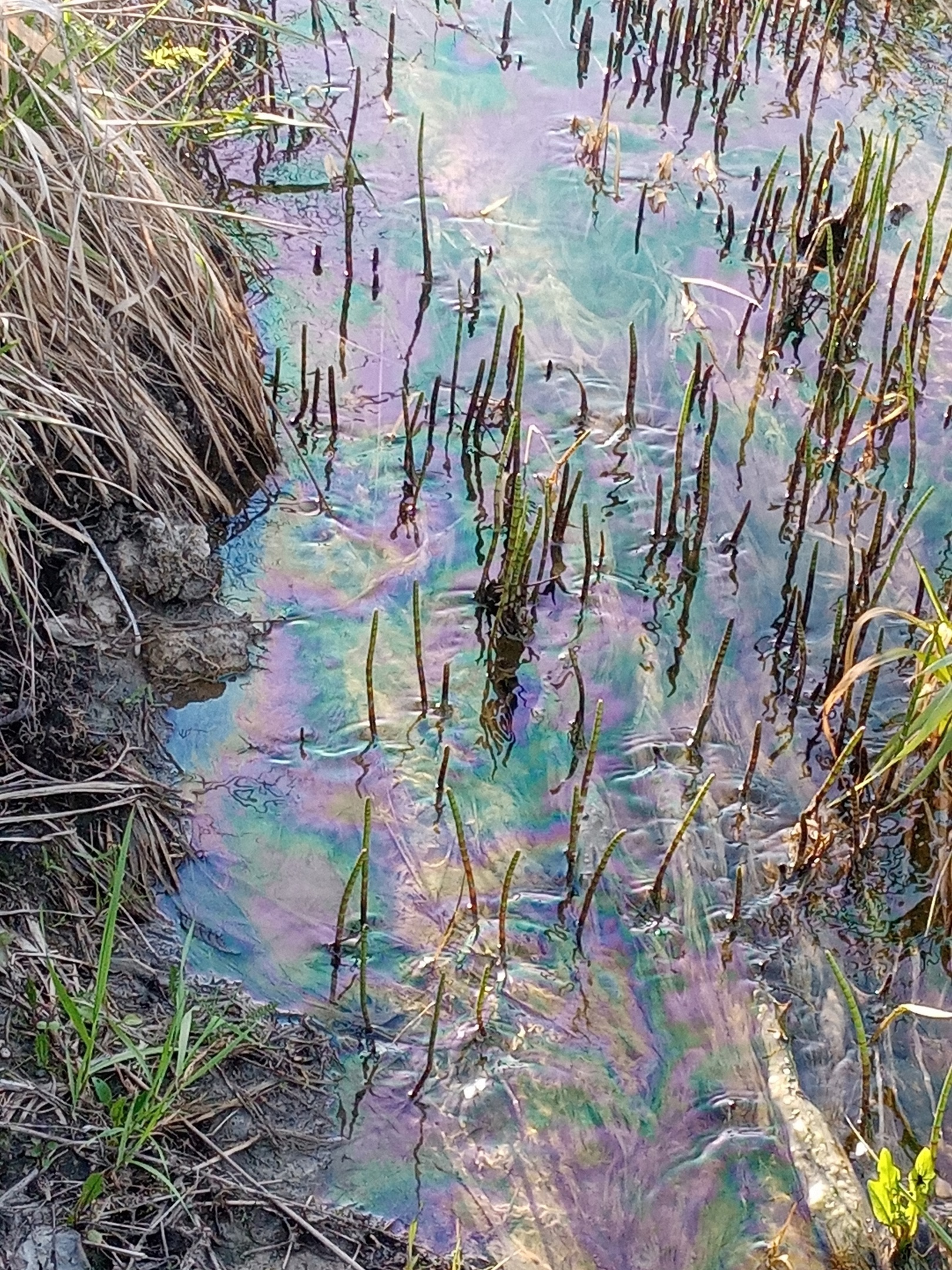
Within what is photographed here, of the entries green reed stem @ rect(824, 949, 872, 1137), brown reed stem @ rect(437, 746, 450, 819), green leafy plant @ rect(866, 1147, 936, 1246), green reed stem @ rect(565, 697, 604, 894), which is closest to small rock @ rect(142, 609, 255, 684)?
brown reed stem @ rect(437, 746, 450, 819)

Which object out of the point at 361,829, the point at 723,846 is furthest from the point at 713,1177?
the point at 361,829

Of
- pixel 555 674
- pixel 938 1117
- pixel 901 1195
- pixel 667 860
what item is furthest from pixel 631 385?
pixel 901 1195

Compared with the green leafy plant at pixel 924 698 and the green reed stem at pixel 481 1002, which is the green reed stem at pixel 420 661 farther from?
the green leafy plant at pixel 924 698

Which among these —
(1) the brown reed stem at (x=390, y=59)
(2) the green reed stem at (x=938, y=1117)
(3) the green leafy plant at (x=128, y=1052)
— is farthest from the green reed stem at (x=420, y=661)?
(1) the brown reed stem at (x=390, y=59)

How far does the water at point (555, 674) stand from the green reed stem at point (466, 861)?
0.11 ft

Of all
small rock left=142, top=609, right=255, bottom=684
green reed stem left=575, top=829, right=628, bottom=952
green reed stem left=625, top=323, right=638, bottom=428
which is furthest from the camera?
green reed stem left=625, top=323, right=638, bottom=428

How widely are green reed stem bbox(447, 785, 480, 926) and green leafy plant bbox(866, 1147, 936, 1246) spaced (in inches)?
37.4

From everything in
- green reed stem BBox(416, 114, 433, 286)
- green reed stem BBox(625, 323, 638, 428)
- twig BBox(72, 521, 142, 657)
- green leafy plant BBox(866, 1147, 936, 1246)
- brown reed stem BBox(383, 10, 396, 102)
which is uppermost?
brown reed stem BBox(383, 10, 396, 102)

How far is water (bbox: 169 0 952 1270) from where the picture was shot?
2.48 meters

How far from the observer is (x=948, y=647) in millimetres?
2713

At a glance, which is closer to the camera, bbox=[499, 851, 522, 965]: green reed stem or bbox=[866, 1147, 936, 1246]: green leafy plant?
bbox=[866, 1147, 936, 1246]: green leafy plant

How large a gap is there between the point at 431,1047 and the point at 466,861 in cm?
41

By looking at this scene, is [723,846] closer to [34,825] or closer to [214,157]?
[34,825]

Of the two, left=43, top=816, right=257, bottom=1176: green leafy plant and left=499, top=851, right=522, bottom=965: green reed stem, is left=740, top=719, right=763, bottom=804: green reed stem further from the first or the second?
left=43, top=816, right=257, bottom=1176: green leafy plant
